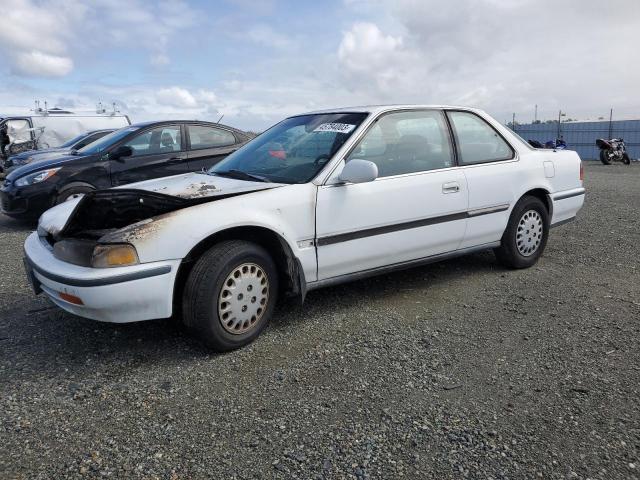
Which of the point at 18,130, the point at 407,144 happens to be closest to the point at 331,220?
the point at 407,144

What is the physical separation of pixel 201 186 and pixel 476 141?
2427 millimetres

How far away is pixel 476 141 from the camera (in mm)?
4559

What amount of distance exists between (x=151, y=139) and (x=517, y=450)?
21.8ft

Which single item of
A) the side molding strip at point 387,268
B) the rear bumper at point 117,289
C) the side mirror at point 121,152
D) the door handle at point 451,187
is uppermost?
the side mirror at point 121,152

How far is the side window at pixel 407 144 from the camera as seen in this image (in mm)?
3906

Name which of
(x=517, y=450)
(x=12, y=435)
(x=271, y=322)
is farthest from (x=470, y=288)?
(x=12, y=435)

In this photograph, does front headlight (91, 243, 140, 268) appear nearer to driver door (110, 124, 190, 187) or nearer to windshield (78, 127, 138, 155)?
driver door (110, 124, 190, 187)

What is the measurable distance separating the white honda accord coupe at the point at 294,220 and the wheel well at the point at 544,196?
0.06 feet

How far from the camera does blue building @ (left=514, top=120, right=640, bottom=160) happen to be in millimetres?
21406

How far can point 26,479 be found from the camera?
2156mm

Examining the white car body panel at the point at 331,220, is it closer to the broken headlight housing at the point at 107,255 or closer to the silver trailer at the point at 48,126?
the broken headlight housing at the point at 107,255

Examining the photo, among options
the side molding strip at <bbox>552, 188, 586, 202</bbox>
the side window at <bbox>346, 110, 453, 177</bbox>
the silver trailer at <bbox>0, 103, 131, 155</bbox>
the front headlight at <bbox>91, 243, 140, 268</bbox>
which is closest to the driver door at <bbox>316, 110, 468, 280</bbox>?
the side window at <bbox>346, 110, 453, 177</bbox>

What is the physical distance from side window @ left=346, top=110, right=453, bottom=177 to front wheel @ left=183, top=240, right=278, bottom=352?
104cm

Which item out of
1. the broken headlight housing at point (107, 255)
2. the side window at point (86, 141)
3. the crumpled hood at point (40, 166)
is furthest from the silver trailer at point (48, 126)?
the broken headlight housing at point (107, 255)
